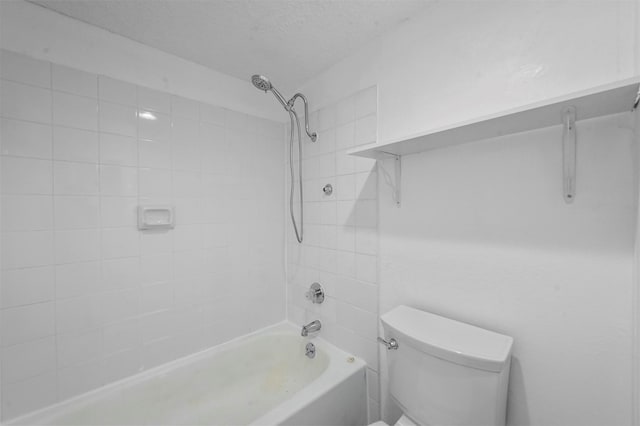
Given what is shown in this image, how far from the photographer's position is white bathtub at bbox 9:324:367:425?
3.69 ft

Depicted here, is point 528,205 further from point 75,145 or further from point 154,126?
point 75,145

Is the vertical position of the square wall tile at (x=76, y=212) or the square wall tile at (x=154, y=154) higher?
the square wall tile at (x=154, y=154)

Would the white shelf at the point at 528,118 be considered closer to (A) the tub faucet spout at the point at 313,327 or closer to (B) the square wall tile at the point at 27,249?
(A) the tub faucet spout at the point at 313,327

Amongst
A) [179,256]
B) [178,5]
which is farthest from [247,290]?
[178,5]

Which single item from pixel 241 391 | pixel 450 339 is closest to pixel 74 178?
pixel 241 391

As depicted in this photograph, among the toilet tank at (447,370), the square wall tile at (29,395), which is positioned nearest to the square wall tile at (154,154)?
the square wall tile at (29,395)

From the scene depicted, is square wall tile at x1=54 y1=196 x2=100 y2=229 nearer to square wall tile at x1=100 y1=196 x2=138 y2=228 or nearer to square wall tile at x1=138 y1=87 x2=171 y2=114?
square wall tile at x1=100 y1=196 x2=138 y2=228

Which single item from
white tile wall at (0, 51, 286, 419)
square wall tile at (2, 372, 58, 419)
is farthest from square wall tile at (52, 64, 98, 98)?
square wall tile at (2, 372, 58, 419)

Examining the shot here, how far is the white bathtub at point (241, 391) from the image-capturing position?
1.13 metres

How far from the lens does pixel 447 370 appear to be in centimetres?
88

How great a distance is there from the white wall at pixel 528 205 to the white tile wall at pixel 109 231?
1087mm

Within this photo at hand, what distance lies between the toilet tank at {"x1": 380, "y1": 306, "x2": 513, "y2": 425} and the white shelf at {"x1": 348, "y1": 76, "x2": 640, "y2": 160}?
0.73 metres

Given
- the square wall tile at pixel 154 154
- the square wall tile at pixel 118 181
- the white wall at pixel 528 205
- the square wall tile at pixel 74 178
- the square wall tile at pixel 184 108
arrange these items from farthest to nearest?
the square wall tile at pixel 184 108, the square wall tile at pixel 154 154, the square wall tile at pixel 118 181, the square wall tile at pixel 74 178, the white wall at pixel 528 205

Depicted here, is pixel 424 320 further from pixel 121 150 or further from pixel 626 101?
pixel 121 150
